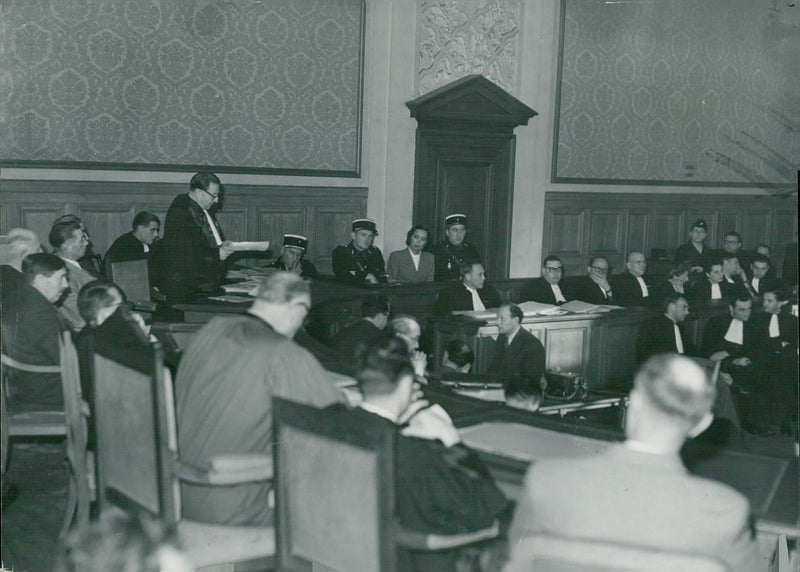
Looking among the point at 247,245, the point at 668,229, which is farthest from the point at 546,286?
the point at 668,229

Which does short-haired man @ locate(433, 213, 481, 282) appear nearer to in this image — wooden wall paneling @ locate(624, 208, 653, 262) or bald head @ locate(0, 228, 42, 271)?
wooden wall paneling @ locate(624, 208, 653, 262)

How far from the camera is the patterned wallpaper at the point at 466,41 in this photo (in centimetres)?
885

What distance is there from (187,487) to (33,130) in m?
5.04

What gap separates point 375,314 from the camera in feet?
17.0

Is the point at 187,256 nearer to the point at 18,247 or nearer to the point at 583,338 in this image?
the point at 18,247

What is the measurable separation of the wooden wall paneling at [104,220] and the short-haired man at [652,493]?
6.01 m

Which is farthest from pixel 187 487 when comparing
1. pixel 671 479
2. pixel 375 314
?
pixel 375 314

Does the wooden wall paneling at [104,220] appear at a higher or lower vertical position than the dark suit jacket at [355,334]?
higher

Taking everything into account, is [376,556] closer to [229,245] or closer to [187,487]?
[187,487]

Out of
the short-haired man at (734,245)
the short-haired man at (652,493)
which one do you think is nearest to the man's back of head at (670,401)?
the short-haired man at (652,493)

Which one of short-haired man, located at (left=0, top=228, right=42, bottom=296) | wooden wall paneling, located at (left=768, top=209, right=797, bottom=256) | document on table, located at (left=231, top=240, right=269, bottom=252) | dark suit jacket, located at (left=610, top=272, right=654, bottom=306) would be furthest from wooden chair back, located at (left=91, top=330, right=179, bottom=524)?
wooden wall paneling, located at (left=768, top=209, right=797, bottom=256)

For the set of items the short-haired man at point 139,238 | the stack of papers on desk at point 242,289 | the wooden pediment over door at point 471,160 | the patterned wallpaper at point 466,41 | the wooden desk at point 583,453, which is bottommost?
the wooden desk at point 583,453

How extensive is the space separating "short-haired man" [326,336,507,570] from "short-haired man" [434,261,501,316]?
14.1 ft

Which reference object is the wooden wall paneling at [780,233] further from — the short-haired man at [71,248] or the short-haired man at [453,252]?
the short-haired man at [71,248]
